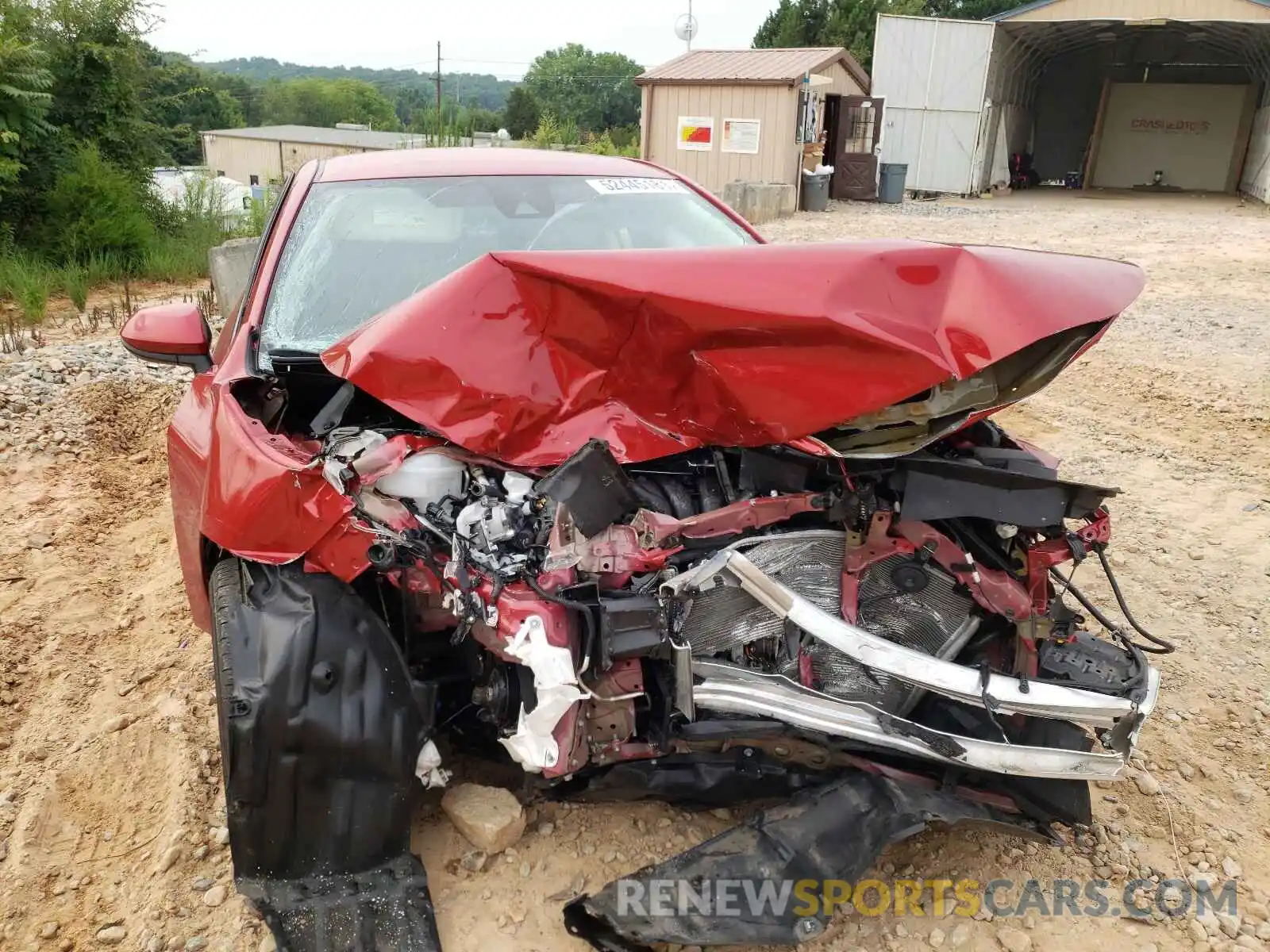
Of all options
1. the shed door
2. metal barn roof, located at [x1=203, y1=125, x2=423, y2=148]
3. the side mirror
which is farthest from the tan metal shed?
metal barn roof, located at [x1=203, y1=125, x2=423, y2=148]

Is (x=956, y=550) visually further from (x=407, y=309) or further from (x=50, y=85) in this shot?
(x=50, y=85)

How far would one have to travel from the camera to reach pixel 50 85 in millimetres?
9898

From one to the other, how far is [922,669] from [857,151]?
18.4 metres

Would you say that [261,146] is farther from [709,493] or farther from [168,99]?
[709,493]

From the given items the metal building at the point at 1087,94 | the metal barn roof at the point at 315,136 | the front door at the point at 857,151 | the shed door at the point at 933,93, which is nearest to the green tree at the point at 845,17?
the metal building at the point at 1087,94

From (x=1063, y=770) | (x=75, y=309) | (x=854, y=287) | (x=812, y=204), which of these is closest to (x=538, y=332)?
(x=854, y=287)

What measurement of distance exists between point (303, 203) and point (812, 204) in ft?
48.8

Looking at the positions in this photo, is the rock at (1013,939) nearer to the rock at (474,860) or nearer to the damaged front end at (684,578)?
the damaged front end at (684,578)

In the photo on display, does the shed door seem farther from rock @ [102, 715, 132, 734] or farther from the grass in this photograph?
rock @ [102, 715, 132, 734]

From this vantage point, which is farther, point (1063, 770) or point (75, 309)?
point (75, 309)

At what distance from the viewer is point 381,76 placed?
131 m

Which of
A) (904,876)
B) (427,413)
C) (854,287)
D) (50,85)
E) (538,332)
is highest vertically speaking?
(50,85)

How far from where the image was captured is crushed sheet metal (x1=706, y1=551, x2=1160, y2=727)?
2.04 metres

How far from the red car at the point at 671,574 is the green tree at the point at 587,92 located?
61754 mm
